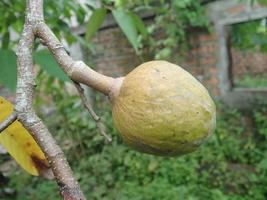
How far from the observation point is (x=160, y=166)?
4070 mm

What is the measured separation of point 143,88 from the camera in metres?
0.54

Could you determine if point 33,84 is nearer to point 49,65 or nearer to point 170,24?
point 49,65

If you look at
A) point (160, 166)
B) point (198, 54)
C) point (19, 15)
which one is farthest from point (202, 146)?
point (19, 15)

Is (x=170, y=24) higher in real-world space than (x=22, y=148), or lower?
lower

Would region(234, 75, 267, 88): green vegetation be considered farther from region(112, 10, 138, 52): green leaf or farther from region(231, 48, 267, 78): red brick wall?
region(112, 10, 138, 52): green leaf

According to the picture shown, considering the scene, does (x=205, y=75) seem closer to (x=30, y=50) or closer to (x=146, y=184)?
(x=146, y=184)

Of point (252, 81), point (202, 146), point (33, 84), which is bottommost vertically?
point (252, 81)

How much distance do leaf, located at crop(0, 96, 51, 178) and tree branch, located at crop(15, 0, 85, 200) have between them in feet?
0.42

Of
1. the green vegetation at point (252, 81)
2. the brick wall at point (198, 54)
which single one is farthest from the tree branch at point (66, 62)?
the green vegetation at point (252, 81)

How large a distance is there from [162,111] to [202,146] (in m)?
3.66

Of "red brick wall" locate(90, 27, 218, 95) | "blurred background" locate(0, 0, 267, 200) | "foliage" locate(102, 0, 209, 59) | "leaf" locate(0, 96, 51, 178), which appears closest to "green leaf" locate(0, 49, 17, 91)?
"leaf" locate(0, 96, 51, 178)

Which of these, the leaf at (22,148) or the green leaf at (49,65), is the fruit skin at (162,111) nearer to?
the leaf at (22,148)

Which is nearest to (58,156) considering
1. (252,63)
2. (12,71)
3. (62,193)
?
(62,193)

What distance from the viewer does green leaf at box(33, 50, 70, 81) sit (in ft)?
3.42
